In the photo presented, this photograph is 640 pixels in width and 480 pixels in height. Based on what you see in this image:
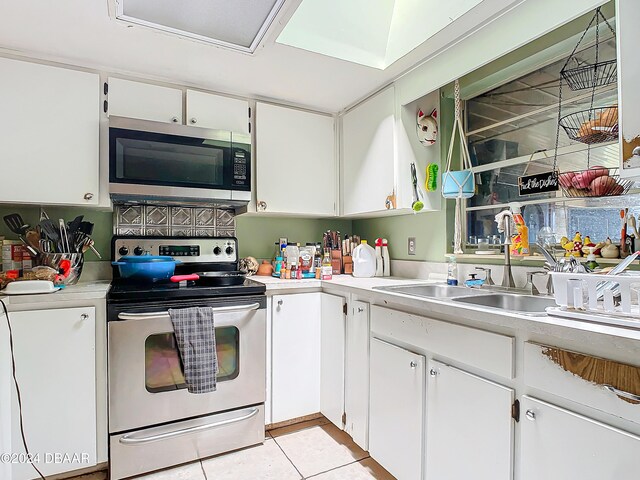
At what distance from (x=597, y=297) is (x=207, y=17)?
5.84 ft

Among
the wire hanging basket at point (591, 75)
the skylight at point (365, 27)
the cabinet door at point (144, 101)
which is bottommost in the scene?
the wire hanging basket at point (591, 75)

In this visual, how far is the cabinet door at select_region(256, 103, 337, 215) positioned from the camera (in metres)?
2.36

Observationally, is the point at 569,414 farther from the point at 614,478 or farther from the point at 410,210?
the point at 410,210

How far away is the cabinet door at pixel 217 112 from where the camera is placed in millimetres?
2184

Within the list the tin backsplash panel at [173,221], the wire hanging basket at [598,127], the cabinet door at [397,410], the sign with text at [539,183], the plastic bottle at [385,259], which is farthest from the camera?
the plastic bottle at [385,259]

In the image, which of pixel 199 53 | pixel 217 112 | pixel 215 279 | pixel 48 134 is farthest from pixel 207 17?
pixel 215 279

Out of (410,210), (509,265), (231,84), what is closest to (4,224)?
(231,84)

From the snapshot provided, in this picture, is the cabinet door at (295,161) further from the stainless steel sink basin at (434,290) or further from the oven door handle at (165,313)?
the stainless steel sink basin at (434,290)

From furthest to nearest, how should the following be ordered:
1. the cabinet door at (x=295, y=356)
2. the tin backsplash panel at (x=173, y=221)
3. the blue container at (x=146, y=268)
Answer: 1. the tin backsplash panel at (x=173, y=221)
2. the cabinet door at (x=295, y=356)
3. the blue container at (x=146, y=268)

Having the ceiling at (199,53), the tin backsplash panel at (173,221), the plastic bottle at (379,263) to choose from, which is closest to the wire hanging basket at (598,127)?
the ceiling at (199,53)

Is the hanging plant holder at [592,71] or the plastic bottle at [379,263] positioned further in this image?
the plastic bottle at [379,263]

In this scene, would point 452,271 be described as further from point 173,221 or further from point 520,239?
point 173,221

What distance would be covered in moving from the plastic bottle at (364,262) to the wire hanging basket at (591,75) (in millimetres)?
1372

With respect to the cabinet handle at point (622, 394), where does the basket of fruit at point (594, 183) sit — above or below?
above
